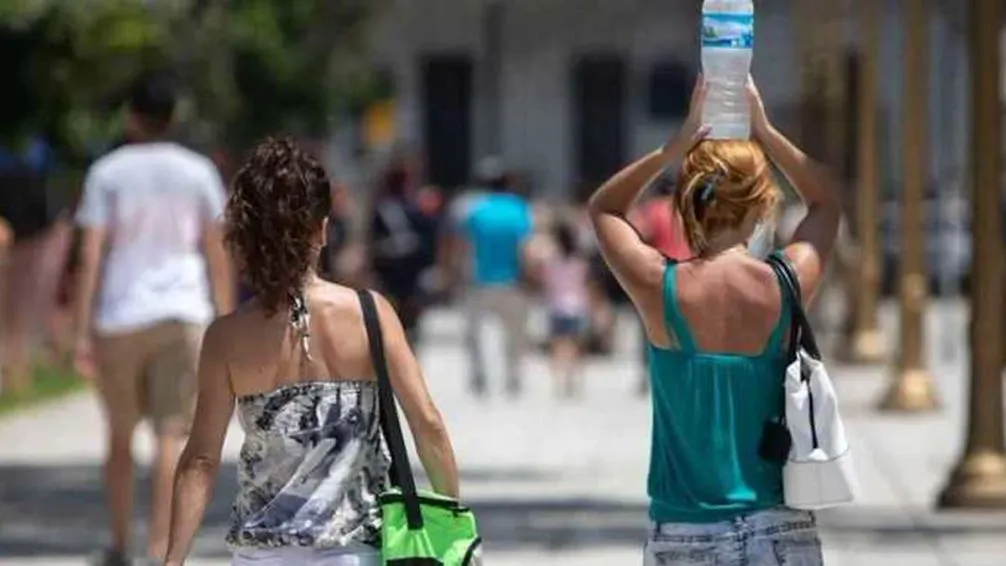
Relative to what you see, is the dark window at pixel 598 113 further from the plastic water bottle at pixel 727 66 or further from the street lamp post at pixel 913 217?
the plastic water bottle at pixel 727 66

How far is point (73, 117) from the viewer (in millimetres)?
19469

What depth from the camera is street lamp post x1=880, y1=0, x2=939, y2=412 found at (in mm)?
22391

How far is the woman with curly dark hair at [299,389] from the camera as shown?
21.4 ft

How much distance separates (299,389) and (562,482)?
33.0 feet

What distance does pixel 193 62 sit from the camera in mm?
24422

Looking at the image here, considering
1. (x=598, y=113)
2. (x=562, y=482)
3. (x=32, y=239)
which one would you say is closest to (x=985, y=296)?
(x=562, y=482)

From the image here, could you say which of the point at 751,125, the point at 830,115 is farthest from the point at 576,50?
the point at 751,125

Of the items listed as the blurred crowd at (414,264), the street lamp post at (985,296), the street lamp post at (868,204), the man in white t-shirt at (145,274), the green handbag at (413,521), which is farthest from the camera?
the street lamp post at (868,204)

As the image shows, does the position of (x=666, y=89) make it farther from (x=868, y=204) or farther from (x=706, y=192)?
(x=706, y=192)

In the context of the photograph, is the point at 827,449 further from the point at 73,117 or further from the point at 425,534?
the point at 73,117

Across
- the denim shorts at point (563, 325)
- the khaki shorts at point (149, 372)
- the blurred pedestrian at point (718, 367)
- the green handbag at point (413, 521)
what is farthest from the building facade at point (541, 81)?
the green handbag at point (413, 521)

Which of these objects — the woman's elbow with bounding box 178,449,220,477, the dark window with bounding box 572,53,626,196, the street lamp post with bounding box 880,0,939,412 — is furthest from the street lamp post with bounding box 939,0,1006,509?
the dark window with bounding box 572,53,626,196

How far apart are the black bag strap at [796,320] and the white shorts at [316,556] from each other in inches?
40.1

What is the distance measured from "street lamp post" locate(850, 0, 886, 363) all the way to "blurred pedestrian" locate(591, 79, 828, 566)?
65.9ft
